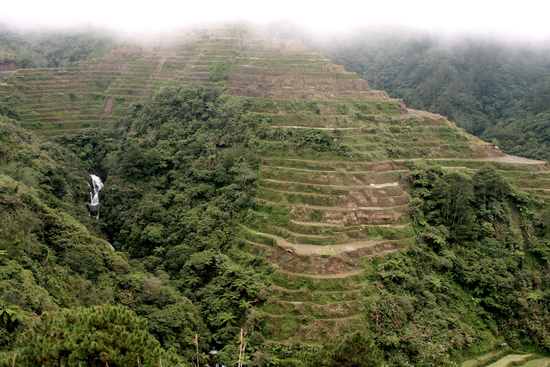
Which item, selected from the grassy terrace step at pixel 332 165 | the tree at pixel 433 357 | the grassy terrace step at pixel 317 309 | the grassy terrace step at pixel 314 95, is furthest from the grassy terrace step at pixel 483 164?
the tree at pixel 433 357

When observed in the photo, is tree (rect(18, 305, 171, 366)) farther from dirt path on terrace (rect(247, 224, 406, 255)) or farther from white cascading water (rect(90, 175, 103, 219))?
white cascading water (rect(90, 175, 103, 219))

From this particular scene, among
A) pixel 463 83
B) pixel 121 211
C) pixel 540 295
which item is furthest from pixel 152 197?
pixel 463 83

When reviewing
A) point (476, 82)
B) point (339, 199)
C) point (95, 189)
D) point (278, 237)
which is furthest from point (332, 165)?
point (476, 82)

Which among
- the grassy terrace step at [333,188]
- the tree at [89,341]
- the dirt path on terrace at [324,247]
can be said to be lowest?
the dirt path on terrace at [324,247]

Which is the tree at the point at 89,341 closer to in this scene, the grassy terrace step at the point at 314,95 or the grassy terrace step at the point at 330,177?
the grassy terrace step at the point at 330,177

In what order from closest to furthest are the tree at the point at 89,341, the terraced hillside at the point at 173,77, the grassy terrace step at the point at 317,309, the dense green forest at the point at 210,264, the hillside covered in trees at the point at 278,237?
1. the tree at the point at 89,341
2. the dense green forest at the point at 210,264
3. the hillside covered in trees at the point at 278,237
4. the grassy terrace step at the point at 317,309
5. the terraced hillside at the point at 173,77

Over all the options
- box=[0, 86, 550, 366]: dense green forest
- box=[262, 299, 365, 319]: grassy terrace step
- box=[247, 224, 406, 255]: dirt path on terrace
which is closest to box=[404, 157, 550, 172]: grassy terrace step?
box=[0, 86, 550, 366]: dense green forest
